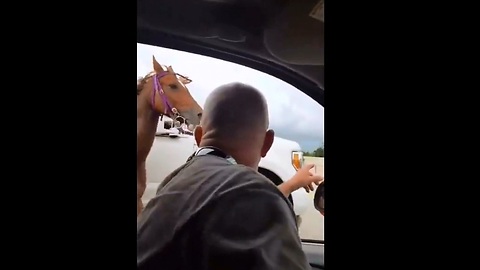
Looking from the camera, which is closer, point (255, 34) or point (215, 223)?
point (215, 223)

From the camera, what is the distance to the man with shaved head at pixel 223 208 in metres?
1.54

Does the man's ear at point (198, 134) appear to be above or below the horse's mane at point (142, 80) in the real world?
below

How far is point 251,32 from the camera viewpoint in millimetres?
1696

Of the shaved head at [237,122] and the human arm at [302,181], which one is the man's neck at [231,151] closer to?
the shaved head at [237,122]

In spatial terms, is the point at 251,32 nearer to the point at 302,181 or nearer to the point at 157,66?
the point at 157,66

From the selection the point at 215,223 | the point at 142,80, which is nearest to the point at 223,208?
the point at 215,223

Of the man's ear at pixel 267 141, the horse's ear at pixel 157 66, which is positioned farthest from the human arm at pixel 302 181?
the horse's ear at pixel 157 66

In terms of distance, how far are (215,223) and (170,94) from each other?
39 cm

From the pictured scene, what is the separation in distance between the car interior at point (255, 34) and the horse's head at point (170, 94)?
8cm
